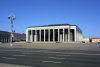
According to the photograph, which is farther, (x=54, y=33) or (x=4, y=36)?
(x=4, y=36)

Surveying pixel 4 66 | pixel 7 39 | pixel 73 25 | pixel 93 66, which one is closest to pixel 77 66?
pixel 93 66

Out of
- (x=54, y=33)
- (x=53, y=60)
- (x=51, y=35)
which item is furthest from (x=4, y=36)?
(x=53, y=60)

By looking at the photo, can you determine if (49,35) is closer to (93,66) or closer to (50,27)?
(50,27)

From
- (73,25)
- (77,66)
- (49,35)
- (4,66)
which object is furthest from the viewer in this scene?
(49,35)

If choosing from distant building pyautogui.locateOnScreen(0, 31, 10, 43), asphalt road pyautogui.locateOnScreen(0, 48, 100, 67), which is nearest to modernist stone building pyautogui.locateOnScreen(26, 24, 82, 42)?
distant building pyautogui.locateOnScreen(0, 31, 10, 43)

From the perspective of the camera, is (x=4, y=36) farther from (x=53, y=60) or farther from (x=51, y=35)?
(x=53, y=60)

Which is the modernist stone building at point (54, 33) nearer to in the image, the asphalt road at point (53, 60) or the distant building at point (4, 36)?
the distant building at point (4, 36)

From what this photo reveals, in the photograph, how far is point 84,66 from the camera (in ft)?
30.3

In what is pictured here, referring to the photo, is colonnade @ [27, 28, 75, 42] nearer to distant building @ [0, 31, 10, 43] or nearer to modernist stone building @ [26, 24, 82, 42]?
modernist stone building @ [26, 24, 82, 42]

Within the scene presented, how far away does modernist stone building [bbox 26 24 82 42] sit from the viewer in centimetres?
9800

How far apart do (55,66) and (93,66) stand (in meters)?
2.42

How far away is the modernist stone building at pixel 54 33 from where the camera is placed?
322 ft

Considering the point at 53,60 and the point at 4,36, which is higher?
the point at 53,60

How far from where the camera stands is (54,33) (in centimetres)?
10262
